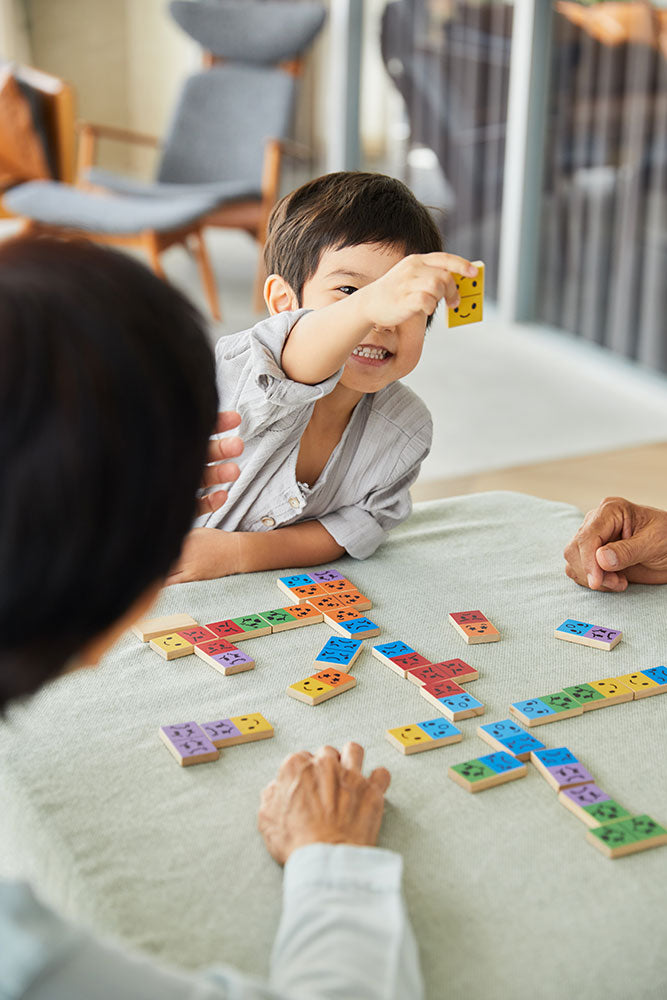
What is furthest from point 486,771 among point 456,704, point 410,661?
point 410,661

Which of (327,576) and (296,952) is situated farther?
(327,576)

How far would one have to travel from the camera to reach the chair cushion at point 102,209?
3918mm

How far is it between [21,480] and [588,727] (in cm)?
74

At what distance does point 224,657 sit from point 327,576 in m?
0.29

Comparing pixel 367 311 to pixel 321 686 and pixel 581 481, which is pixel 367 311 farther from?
pixel 581 481

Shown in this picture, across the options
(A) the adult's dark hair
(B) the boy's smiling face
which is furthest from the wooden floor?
(A) the adult's dark hair

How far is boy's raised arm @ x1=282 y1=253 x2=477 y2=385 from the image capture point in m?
1.14

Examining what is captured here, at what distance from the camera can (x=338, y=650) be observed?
123cm

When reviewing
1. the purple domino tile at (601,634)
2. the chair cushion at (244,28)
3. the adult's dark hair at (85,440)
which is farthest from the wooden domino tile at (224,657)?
the chair cushion at (244,28)

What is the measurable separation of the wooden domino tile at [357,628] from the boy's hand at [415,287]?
0.38 meters

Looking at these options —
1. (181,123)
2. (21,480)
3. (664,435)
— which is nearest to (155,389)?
(21,480)

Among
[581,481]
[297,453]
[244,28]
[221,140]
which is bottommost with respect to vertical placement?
[581,481]

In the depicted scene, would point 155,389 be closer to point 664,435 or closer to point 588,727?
point 588,727

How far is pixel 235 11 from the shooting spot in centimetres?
475
